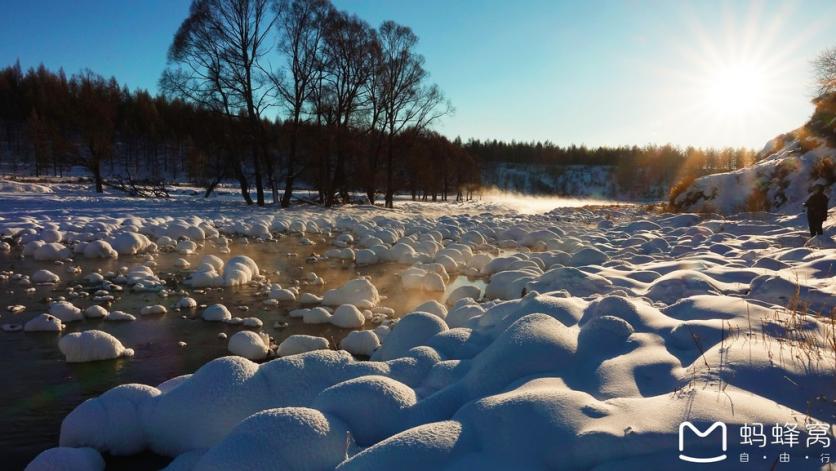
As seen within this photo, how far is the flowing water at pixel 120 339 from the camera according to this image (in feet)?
9.07

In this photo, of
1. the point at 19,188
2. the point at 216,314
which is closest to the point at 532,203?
the point at 19,188

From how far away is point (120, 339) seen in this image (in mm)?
4148

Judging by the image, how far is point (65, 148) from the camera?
76.0 feet

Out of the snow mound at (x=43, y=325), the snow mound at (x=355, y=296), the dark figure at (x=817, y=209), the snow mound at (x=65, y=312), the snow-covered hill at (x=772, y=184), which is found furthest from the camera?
the snow-covered hill at (x=772, y=184)

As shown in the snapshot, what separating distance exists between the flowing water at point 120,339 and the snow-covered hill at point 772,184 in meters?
11.7

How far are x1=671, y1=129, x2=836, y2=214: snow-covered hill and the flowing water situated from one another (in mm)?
11691

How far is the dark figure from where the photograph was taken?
23.2 ft

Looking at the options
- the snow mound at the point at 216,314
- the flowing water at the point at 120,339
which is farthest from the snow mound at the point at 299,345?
the snow mound at the point at 216,314

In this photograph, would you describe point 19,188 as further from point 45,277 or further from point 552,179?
point 552,179

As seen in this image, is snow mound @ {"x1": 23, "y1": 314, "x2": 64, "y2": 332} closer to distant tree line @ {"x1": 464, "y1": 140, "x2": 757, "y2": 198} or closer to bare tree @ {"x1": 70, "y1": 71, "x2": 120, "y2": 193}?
bare tree @ {"x1": 70, "y1": 71, "x2": 120, "y2": 193}

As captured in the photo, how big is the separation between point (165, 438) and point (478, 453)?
1809mm

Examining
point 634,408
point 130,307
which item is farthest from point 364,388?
point 130,307

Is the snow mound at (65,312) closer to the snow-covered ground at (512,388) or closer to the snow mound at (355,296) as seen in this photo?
the snow-covered ground at (512,388)

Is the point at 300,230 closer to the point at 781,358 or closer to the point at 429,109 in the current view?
the point at 781,358
